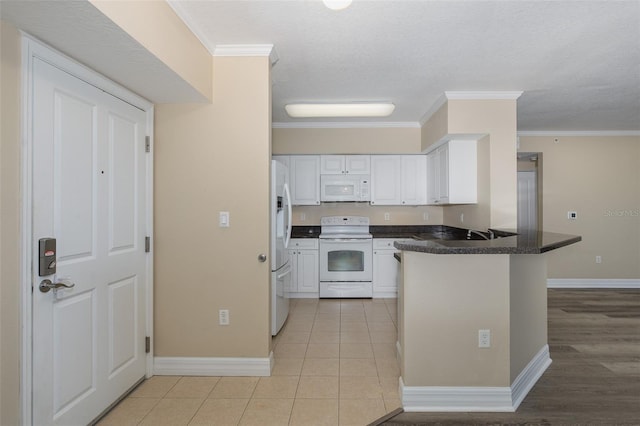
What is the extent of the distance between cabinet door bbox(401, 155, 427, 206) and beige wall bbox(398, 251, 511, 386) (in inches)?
113

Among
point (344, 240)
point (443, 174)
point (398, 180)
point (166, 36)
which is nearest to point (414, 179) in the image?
point (398, 180)

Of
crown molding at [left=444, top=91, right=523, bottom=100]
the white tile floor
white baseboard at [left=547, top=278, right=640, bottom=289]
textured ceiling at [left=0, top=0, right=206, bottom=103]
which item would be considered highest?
crown molding at [left=444, top=91, right=523, bottom=100]

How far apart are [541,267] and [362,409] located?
1.77m

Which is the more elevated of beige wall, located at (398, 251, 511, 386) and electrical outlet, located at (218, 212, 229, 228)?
electrical outlet, located at (218, 212, 229, 228)

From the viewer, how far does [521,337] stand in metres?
2.34

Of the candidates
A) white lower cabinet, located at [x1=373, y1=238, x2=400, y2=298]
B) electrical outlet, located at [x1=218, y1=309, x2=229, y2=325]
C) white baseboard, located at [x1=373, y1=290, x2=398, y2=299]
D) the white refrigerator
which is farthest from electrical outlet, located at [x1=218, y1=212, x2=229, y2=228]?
white baseboard, located at [x1=373, y1=290, x2=398, y2=299]

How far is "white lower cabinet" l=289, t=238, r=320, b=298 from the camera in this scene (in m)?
4.80

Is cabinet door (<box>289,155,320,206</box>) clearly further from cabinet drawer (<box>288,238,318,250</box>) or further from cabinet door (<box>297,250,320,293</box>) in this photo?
cabinet door (<box>297,250,320,293</box>)

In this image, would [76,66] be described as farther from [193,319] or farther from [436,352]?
[436,352]

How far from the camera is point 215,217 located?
2.61 metres

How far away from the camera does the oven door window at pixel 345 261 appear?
190 inches

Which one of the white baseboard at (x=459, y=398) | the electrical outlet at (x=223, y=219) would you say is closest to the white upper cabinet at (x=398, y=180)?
the electrical outlet at (x=223, y=219)

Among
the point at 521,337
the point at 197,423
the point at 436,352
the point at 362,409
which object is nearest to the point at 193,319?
the point at 197,423

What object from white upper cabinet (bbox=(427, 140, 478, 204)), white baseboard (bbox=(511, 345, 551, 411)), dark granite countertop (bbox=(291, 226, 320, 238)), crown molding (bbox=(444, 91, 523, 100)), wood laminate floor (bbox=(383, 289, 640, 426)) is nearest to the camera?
wood laminate floor (bbox=(383, 289, 640, 426))
